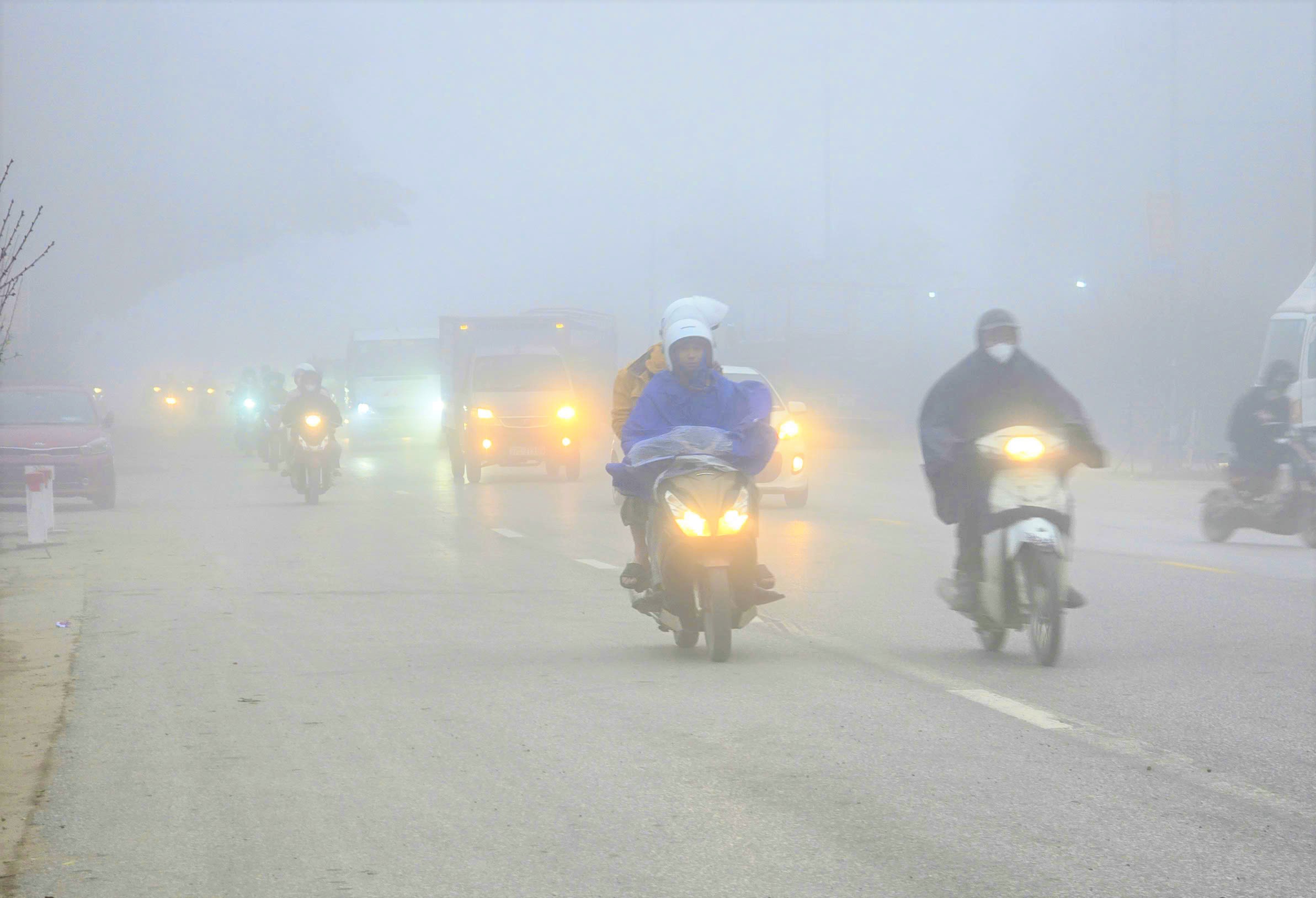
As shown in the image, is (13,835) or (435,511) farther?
(435,511)

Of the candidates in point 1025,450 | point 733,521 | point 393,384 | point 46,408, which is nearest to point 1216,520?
point 1025,450

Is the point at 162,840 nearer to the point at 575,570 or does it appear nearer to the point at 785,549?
the point at 575,570

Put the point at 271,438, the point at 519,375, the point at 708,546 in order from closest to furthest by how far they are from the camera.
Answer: the point at 708,546, the point at 519,375, the point at 271,438

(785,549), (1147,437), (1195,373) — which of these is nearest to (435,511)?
(785,549)

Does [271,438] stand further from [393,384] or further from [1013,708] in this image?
[1013,708]

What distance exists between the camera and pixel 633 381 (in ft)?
30.1

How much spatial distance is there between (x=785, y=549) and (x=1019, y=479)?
7.55 m

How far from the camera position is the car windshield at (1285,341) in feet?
67.2

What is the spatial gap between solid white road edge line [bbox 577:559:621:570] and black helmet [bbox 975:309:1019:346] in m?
5.89

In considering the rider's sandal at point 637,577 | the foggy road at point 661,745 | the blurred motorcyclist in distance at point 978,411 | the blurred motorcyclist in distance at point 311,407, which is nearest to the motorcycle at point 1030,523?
the blurred motorcyclist in distance at point 978,411

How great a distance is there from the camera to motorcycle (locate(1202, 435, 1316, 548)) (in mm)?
16641

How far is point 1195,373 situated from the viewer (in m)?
37.2

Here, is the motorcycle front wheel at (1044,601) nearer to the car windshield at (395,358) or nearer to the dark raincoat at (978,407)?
the dark raincoat at (978,407)

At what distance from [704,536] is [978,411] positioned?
5.14ft
